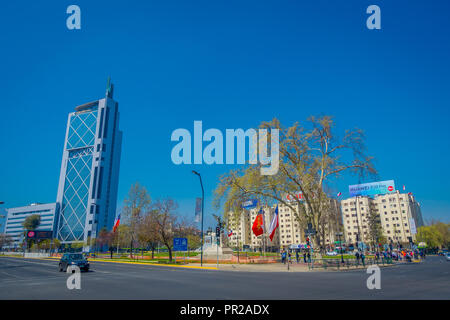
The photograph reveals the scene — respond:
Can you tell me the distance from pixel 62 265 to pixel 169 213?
21.3 metres

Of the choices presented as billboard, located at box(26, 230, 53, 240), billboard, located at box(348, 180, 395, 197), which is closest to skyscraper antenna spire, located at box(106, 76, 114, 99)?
billboard, located at box(26, 230, 53, 240)

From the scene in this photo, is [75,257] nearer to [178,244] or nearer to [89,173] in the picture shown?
[178,244]

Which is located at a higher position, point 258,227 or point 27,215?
point 27,215

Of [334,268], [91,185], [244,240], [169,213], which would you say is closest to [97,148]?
[91,185]

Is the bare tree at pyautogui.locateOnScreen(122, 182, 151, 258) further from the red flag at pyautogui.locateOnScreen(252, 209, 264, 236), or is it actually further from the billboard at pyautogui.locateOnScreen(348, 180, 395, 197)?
the billboard at pyautogui.locateOnScreen(348, 180, 395, 197)

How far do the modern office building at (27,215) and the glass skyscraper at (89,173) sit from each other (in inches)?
288

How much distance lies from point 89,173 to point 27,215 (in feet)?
208

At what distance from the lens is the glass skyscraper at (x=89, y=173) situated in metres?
159

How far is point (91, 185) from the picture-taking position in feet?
522

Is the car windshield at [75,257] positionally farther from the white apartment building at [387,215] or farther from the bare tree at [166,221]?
the white apartment building at [387,215]

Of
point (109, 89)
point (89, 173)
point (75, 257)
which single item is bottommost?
point (75, 257)

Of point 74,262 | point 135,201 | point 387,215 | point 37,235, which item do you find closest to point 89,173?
point 37,235

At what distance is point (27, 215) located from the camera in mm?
184500
